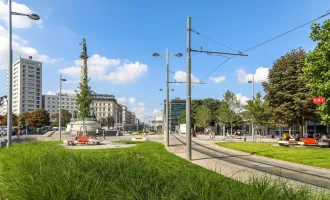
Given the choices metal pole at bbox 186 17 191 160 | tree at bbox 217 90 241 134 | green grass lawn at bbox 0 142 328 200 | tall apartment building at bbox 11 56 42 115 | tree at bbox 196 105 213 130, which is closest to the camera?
green grass lawn at bbox 0 142 328 200

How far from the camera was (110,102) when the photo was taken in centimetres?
17512

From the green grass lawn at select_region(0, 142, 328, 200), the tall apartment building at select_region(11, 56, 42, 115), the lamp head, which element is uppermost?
the tall apartment building at select_region(11, 56, 42, 115)

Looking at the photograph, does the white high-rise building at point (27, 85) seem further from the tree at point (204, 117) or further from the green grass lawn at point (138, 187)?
the green grass lawn at point (138, 187)

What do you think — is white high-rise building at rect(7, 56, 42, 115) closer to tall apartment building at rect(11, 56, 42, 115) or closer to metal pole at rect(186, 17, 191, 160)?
tall apartment building at rect(11, 56, 42, 115)

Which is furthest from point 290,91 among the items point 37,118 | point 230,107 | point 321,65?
point 37,118

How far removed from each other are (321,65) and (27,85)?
549 feet

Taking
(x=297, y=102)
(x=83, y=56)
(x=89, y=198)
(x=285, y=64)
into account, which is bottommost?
(x=89, y=198)

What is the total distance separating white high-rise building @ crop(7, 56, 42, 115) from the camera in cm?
15788

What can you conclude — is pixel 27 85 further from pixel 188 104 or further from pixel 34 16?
pixel 188 104

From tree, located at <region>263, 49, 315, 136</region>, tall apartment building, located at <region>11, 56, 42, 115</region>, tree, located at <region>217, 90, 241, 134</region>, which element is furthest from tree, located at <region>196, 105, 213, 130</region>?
tall apartment building, located at <region>11, 56, 42, 115</region>

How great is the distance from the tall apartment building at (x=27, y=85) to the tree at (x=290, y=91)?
152 metres

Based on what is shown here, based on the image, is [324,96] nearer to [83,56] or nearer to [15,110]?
[83,56]

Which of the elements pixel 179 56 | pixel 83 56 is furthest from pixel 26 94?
pixel 179 56

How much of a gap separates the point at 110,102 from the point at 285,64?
152 metres
